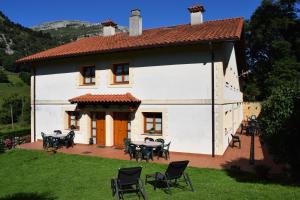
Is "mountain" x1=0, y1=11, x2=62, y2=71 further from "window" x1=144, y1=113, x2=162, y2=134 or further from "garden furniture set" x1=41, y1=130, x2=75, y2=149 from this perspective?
"window" x1=144, y1=113, x2=162, y2=134

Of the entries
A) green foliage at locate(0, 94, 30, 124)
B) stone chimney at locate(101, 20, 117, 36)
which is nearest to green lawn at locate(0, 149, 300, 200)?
stone chimney at locate(101, 20, 117, 36)

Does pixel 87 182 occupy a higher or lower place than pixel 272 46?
lower

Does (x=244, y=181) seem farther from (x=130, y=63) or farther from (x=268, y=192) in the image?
(x=130, y=63)

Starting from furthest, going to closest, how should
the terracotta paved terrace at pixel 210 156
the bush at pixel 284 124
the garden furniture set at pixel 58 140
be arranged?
the garden furniture set at pixel 58 140 < the terracotta paved terrace at pixel 210 156 < the bush at pixel 284 124

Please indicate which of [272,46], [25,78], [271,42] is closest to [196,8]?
[272,46]

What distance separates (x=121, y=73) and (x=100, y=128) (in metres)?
3.51

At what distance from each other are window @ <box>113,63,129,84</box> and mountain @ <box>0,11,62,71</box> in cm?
7129

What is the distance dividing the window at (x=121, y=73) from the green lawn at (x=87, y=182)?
15.9ft

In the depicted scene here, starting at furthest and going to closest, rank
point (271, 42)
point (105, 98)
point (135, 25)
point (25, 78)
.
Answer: point (25, 78) → point (271, 42) → point (135, 25) → point (105, 98)

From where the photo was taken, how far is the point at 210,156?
46.2 feet

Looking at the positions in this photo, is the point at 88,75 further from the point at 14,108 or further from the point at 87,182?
the point at 14,108

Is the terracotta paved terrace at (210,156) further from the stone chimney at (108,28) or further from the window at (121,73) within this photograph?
the stone chimney at (108,28)

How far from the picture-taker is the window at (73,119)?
60.9 feet

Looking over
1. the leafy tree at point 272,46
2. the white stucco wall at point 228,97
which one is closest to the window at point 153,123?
the white stucco wall at point 228,97
